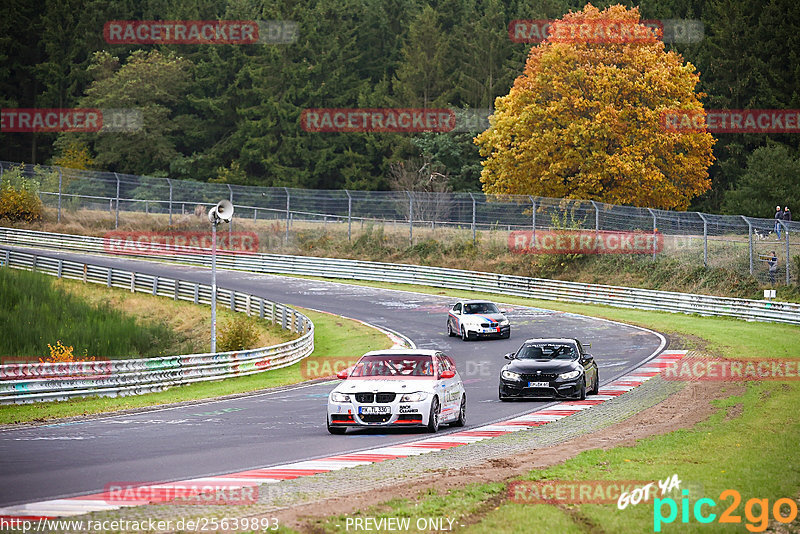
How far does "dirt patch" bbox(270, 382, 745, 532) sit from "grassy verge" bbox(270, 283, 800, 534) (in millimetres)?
237

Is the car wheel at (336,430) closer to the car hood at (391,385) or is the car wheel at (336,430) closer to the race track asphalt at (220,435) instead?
the race track asphalt at (220,435)

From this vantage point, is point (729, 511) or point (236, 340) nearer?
point (729, 511)

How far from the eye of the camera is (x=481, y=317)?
35.9m

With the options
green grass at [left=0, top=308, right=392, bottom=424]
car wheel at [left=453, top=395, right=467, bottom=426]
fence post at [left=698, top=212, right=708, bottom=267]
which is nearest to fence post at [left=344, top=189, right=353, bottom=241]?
green grass at [left=0, top=308, right=392, bottom=424]

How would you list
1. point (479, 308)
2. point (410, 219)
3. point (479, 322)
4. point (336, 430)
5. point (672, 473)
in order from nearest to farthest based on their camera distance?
point (672, 473) < point (336, 430) < point (479, 322) < point (479, 308) < point (410, 219)

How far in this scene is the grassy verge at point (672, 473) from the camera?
381 inches

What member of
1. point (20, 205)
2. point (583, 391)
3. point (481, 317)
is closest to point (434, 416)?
point (583, 391)

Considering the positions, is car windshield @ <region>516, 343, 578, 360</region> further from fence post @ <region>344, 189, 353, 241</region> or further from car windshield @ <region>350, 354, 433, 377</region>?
fence post @ <region>344, 189, 353, 241</region>

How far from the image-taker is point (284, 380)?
28.4 meters

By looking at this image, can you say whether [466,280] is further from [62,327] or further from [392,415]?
[392,415]

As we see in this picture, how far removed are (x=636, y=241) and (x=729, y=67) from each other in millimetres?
32431

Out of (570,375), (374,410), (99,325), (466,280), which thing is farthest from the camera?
(466,280)

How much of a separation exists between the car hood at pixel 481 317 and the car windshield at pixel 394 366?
1796 centimetres

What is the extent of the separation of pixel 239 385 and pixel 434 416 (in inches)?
469
